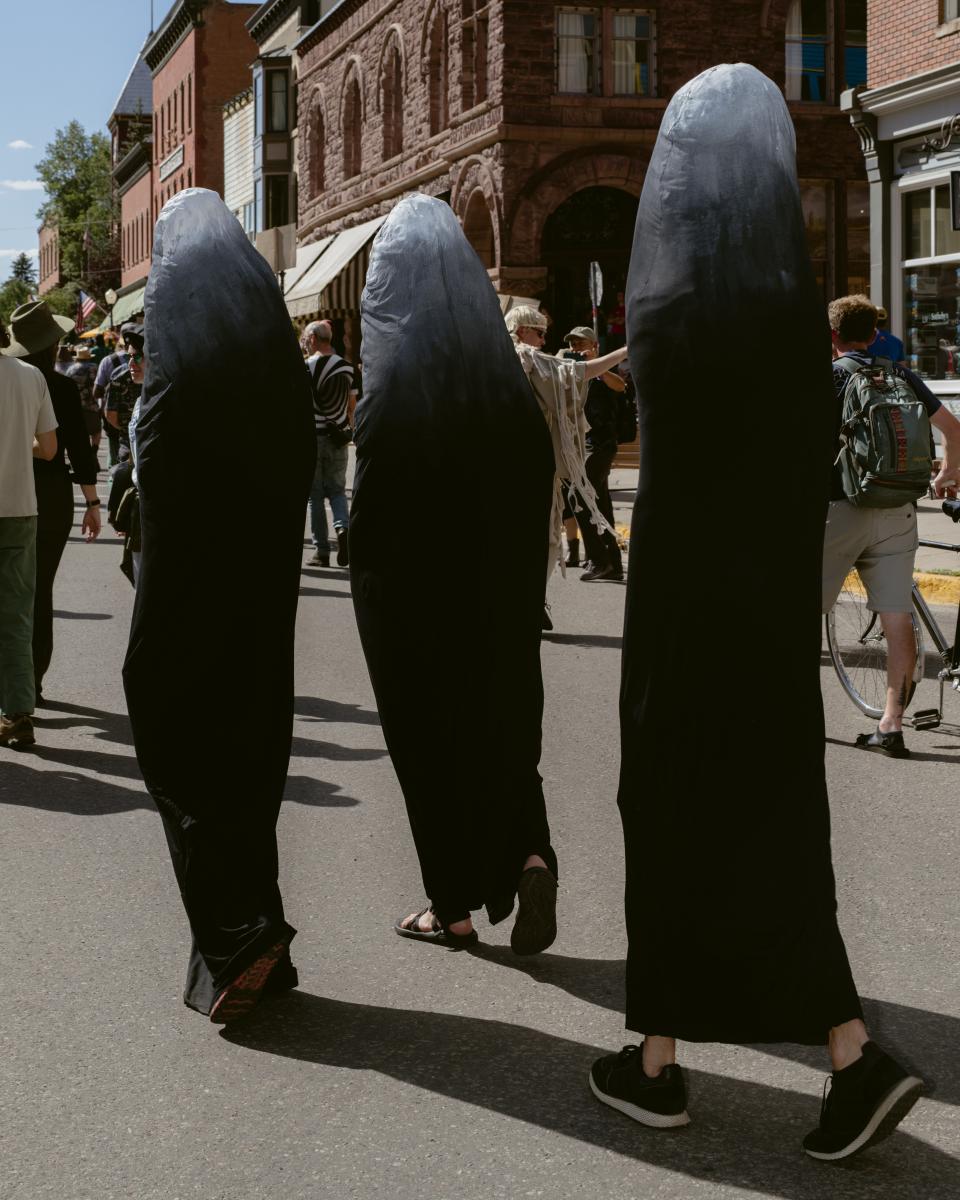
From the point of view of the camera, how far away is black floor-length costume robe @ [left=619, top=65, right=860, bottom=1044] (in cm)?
359

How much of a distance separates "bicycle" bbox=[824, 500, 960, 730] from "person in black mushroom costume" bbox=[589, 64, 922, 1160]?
4630mm

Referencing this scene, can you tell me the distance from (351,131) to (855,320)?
37224 mm

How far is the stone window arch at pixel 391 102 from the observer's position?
38781mm

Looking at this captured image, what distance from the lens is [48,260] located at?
159m

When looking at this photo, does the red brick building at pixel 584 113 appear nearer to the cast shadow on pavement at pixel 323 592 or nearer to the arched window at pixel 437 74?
the arched window at pixel 437 74

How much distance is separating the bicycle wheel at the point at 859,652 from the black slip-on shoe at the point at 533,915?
4.02 m

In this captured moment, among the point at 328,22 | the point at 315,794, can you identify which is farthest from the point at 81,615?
the point at 328,22

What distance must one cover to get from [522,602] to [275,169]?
52.0 m

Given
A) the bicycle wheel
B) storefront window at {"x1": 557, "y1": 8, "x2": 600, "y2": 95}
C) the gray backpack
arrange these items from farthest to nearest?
storefront window at {"x1": 557, "y1": 8, "x2": 600, "y2": 95} < the bicycle wheel < the gray backpack

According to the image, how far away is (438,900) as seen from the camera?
4.91 meters

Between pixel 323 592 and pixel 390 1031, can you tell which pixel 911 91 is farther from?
pixel 390 1031

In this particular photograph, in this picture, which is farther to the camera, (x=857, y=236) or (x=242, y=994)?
(x=857, y=236)

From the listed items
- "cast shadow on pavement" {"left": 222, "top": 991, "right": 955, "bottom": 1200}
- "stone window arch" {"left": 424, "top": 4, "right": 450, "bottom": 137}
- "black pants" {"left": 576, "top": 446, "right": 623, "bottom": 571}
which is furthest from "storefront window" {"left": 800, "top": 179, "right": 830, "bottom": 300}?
"cast shadow on pavement" {"left": 222, "top": 991, "right": 955, "bottom": 1200}

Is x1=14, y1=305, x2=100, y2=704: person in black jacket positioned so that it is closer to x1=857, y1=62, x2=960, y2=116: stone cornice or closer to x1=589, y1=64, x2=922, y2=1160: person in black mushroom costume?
x1=589, y1=64, x2=922, y2=1160: person in black mushroom costume
